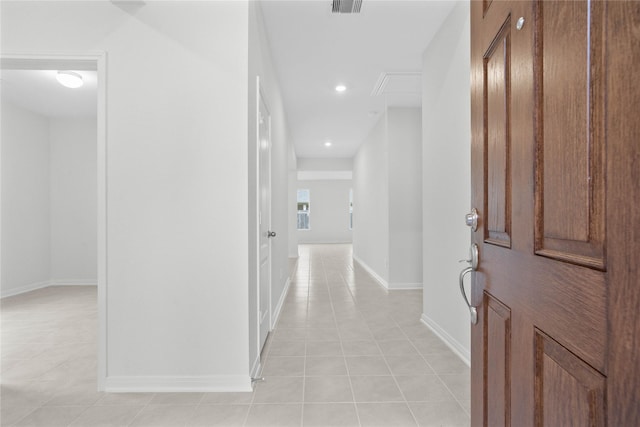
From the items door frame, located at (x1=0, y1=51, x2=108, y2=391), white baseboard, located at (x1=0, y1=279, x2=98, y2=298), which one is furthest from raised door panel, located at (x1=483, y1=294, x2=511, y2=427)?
white baseboard, located at (x1=0, y1=279, x2=98, y2=298)

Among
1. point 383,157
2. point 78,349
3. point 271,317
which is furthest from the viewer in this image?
point 383,157

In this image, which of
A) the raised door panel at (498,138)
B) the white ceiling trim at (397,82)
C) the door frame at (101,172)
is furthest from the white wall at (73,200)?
the raised door panel at (498,138)

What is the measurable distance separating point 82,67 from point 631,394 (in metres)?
2.94

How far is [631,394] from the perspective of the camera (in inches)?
20.1

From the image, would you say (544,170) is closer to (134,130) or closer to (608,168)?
(608,168)

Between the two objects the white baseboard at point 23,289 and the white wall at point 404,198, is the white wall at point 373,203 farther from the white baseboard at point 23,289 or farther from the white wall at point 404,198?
the white baseboard at point 23,289

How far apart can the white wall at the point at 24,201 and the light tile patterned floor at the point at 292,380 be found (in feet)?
4.51

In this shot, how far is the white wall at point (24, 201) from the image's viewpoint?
4.76 metres

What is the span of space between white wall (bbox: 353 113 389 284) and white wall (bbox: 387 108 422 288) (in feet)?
0.31

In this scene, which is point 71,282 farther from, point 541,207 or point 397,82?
point 541,207

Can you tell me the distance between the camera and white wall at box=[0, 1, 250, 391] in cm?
212

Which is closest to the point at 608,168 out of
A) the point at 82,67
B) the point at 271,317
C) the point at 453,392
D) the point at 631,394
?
the point at 631,394

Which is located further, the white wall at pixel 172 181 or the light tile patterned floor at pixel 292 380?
the white wall at pixel 172 181

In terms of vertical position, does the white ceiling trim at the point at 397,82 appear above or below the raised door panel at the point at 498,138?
above
